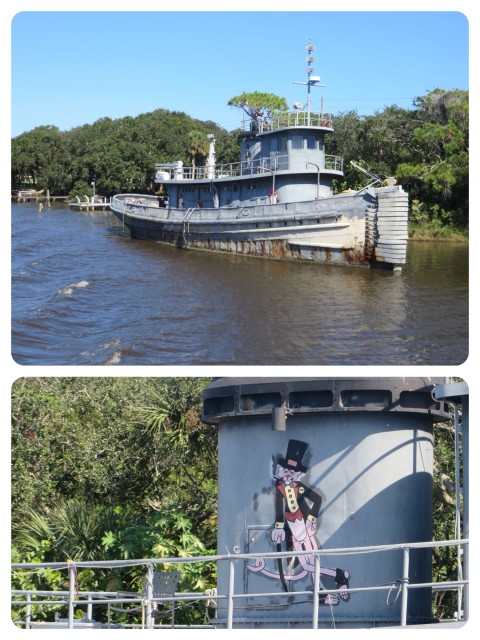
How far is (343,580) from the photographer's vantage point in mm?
8266

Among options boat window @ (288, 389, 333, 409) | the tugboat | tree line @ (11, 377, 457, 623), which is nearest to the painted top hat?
boat window @ (288, 389, 333, 409)

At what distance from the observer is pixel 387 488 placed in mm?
8477

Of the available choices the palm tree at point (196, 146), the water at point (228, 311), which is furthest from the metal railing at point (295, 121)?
the palm tree at point (196, 146)

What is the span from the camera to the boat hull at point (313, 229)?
81.0ft

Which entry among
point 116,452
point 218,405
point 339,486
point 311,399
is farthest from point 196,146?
point 339,486

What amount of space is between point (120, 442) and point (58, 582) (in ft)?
13.2

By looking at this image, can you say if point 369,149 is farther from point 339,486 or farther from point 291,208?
point 339,486

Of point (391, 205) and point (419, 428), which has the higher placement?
point (391, 205)

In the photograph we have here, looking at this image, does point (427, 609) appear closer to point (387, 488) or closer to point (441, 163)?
point (387, 488)

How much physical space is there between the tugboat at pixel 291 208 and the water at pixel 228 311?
2.28 feet

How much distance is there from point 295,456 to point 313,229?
17878 millimetres

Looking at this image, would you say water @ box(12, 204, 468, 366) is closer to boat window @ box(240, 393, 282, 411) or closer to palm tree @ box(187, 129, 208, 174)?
boat window @ box(240, 393, 282, 411)

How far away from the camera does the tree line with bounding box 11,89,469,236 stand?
33.2 metres

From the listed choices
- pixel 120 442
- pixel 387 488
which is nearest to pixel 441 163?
pixel 120 442
